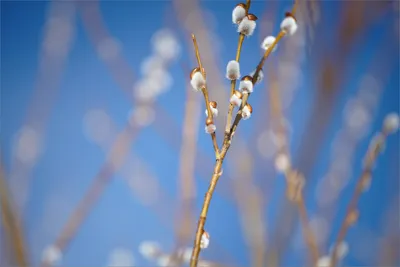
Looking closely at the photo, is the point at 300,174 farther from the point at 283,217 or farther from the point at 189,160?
the point at 189,160

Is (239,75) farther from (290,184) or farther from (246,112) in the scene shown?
(290,184)

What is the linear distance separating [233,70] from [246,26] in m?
0.10

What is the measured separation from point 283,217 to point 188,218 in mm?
348

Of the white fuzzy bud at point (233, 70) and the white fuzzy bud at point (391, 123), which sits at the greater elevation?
the white fuzzy bud at point (391, 123)

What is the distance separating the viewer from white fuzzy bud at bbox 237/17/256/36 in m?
0.78

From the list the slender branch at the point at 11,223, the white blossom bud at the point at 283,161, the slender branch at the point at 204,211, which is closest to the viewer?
the slender branch at the point at 204,211

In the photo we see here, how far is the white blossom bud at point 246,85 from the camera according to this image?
73 cm

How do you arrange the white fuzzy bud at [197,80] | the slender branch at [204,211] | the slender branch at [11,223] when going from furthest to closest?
the slender branch at [11,223]
the white fuzzy bud at [197,80]
the slender branch at [204,211]

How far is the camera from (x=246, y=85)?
735mm

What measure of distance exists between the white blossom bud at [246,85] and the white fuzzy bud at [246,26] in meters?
0.11

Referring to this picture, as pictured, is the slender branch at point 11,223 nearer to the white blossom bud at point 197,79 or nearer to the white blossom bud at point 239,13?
the white blossom bud at point 197,79

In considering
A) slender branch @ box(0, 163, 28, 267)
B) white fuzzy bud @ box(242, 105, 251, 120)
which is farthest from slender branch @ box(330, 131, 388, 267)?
slender branch @ box(0, 163, 28, 267)

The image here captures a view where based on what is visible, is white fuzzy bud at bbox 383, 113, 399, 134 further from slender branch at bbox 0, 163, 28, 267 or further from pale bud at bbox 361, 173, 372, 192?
slender branch at bbox 0, 163, 28, 267

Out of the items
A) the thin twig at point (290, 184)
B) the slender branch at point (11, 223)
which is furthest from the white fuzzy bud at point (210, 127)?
the slender branch at point (11, 223)
